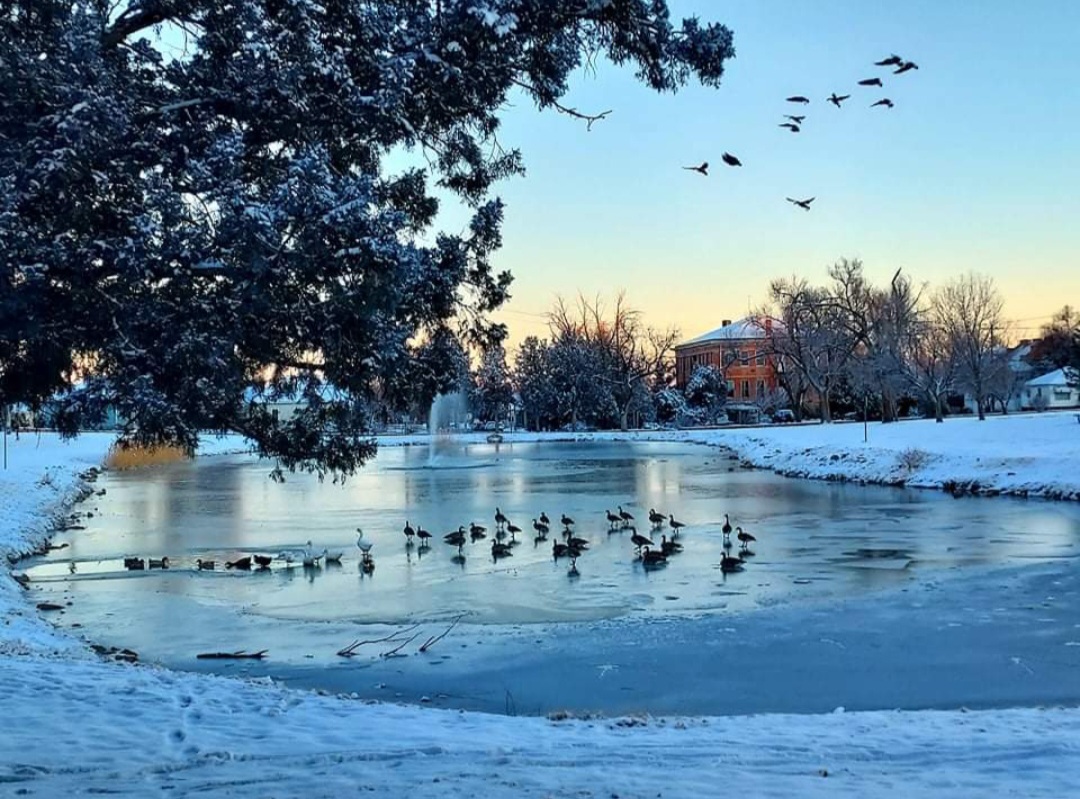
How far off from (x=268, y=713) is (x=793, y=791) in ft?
12.7

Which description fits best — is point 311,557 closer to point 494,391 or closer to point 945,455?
point 945,455

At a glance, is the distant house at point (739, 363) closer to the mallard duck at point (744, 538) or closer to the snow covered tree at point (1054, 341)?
the snow covered tree at point (1054, 341)

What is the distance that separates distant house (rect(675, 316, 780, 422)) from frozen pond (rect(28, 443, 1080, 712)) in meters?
57.3

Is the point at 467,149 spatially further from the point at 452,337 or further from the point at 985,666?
the point at 985,666

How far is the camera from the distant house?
89.6m

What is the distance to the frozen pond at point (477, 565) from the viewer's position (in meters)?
12.0

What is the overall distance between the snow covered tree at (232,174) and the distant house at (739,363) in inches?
3225

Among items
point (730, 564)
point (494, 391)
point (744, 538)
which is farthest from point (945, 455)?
point (494, 391)

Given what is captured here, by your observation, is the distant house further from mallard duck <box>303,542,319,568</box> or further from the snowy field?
the snowy field

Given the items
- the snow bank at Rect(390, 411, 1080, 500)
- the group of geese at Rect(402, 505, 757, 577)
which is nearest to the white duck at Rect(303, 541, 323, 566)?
the group of geese at Rect(402, 505, 757, 577)

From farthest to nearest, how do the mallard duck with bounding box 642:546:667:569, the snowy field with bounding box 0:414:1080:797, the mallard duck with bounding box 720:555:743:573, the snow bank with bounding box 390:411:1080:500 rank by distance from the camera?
the snow bank with bounding box 390:411:1080:500, the mallard duck with bounding box 642:546:667:569, the mallard duck with bounding box 720:555:743:573, the snowy field with bounding box 0:414:1080:797

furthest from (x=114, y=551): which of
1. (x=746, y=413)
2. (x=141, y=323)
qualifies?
(x=746, y=413)

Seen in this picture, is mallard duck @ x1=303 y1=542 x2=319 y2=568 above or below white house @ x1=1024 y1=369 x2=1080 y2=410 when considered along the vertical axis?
below

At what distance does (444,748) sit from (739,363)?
87.3 meters
